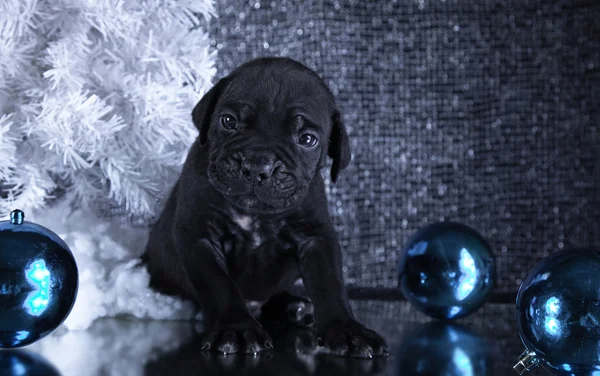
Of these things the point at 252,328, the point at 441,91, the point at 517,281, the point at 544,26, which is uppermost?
the point at 544,26

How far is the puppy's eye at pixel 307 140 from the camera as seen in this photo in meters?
2.09

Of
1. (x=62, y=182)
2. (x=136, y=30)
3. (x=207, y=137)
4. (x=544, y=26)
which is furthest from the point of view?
(x=544, y=26)

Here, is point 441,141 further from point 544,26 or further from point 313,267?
point 313,267

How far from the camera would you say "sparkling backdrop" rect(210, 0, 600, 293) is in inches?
129

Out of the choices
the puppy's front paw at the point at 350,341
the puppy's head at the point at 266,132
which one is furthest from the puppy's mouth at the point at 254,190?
the puppy's front paw at the point at 350,341

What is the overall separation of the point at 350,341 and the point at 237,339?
0.86ft

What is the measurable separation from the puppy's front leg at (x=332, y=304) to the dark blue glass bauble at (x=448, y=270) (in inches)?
14.2

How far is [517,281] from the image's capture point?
11.0ft

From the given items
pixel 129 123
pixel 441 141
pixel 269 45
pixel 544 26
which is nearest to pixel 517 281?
pixel 441 141

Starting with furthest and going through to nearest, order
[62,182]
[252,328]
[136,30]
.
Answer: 1. [62,182]
2. [136,30]
3. [252,328]

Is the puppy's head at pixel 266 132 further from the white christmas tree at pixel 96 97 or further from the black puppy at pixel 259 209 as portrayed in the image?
the white christmas tree at pixel 96 97

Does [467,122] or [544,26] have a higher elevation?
[544,26]

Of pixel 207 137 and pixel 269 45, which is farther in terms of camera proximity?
pixel 269 45

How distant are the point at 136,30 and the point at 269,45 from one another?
75cm
